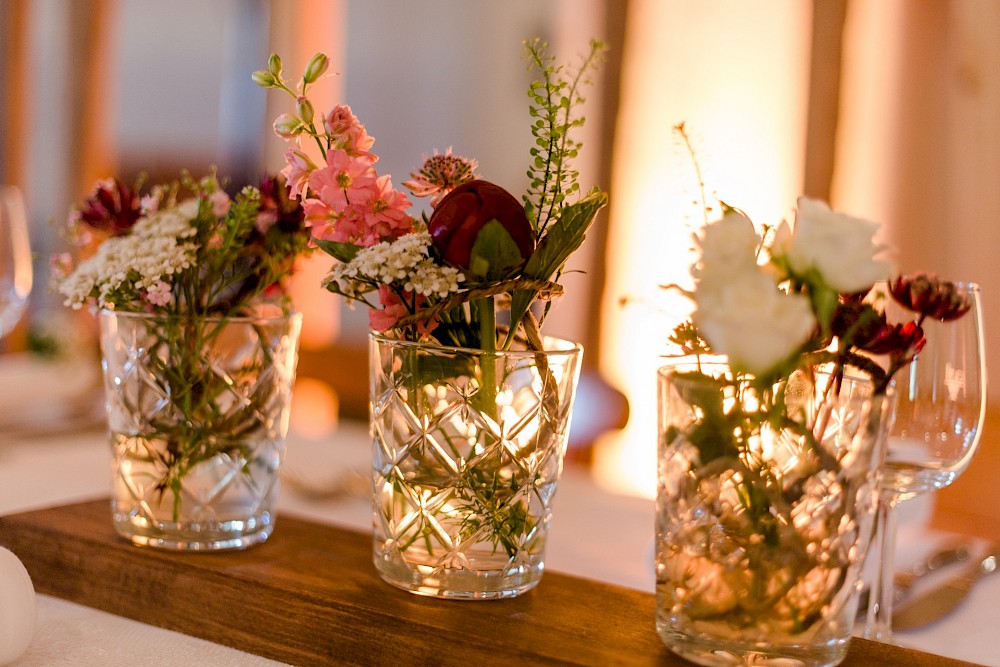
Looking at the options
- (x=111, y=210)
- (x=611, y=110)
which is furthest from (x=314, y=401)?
(x=111, y=210)

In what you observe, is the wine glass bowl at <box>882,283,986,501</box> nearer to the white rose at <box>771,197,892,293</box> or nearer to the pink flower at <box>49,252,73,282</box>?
the white rose at <box>771,197,892,293</box>

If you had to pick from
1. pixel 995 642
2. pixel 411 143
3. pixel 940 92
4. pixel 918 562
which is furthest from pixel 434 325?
pixel 411 143

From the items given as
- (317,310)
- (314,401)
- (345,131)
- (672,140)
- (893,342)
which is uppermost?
(672,140)

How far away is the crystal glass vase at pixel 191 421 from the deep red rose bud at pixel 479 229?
249 millimetres

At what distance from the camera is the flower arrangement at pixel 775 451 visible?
1.61 feet

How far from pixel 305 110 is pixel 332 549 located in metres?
0.37

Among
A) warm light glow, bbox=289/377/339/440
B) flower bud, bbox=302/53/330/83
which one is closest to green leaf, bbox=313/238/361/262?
flower bud, bbox=302/53/330/83

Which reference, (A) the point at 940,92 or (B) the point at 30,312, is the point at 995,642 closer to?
(A) the point at 940,92

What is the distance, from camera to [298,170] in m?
0.66

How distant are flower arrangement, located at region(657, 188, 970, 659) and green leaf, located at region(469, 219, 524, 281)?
12cm

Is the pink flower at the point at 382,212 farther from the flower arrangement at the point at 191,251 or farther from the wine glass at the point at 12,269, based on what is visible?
the wine glass at the point at 12,269

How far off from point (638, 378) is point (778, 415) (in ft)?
7.00

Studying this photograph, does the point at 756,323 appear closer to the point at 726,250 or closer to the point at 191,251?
the point at 726,250

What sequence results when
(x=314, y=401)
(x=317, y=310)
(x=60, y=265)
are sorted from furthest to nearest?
(x=317, y=310) → (x=314, y=401) → (x=60, y=265)
